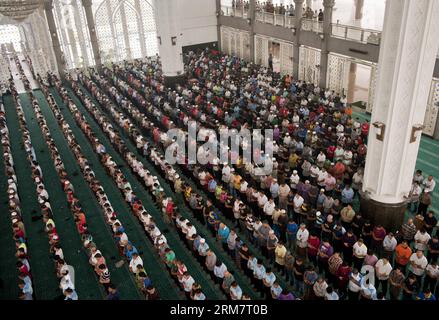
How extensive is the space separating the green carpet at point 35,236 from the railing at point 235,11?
A: 15910 mm

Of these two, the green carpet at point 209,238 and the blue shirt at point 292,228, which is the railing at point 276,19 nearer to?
the green carpet at point 209,238

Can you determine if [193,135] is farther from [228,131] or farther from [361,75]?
[361,75]

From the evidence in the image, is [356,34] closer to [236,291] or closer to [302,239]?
[302,239]

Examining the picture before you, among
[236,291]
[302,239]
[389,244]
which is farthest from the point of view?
[302,239]

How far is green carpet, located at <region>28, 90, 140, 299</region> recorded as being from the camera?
9416 mm

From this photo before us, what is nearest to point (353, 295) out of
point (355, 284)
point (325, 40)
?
point (355, 284)

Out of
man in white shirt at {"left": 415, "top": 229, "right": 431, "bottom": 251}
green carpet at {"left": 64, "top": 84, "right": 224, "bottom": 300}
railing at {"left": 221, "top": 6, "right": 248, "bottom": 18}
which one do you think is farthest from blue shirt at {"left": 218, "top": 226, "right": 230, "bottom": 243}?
railing at {"left": 221, "top": 6, "right": 248, "bottom": 18}

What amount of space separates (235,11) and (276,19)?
5401mm

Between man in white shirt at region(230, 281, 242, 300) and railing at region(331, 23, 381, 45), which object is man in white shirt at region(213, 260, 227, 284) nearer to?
man in white shirt at region(230, 281, 242, 300)

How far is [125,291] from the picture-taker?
9.24 m

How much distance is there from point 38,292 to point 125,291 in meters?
2.09

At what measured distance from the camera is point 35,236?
11.3 metres

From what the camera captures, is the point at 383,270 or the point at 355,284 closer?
the point at 355,284

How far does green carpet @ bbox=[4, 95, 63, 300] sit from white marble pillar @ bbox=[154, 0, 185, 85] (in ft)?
29.7
